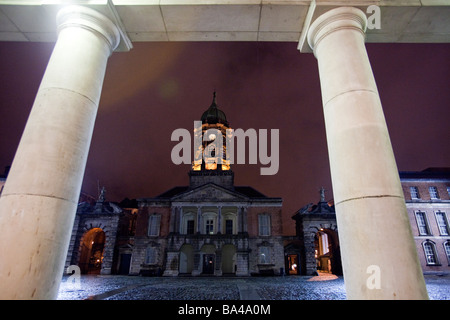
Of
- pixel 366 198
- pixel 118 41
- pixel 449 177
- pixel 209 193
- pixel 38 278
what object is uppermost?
pixel 449 177

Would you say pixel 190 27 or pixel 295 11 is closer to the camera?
pixel 295 11

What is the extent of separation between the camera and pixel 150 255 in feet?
106

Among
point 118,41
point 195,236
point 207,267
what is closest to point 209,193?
point 195,236

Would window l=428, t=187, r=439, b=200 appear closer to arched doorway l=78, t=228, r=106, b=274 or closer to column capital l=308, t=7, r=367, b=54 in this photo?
column capital l=308, t=7, r=367, b=54

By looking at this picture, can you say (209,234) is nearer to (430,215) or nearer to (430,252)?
(430,252)

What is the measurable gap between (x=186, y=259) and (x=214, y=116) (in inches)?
1034

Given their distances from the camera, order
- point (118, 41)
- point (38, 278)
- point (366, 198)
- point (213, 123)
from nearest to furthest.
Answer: point (38, 278) < point (366, 198) < point (118, 41) < point (213, 123)

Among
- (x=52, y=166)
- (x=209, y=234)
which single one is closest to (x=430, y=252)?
(x=209, y=234)

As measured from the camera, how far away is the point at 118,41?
4.02 meters

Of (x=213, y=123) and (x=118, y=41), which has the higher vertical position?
(x=213, y=123)

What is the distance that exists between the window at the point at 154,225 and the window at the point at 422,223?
33492mm
